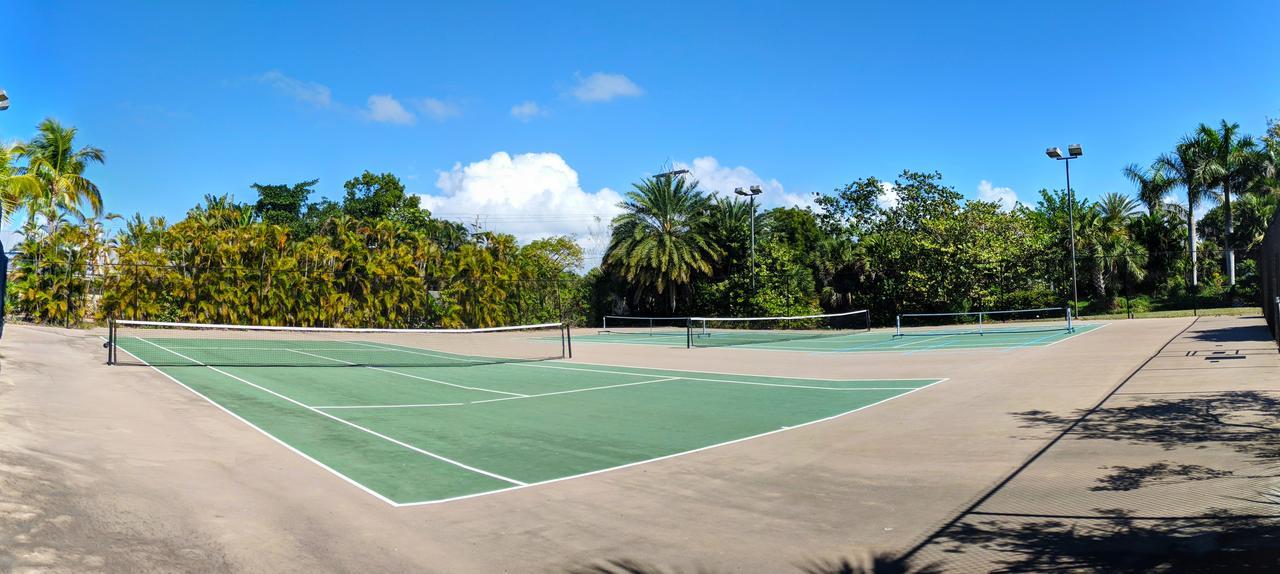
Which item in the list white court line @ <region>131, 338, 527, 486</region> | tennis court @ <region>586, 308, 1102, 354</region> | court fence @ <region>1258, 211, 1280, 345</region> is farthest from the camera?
tennis court @ <region>586, 308, 1102, 354</region>

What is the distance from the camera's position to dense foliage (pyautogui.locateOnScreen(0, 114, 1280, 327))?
3316cm

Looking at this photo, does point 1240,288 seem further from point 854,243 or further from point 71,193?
point 71,193

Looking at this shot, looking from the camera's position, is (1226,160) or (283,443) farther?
(1226,160)

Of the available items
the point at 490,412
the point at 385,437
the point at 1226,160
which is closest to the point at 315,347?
the point at 490,412

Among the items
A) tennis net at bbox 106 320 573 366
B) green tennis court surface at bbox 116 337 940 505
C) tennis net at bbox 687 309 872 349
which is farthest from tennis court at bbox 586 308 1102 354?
green tennis court surface at bbox 116 337 940 505

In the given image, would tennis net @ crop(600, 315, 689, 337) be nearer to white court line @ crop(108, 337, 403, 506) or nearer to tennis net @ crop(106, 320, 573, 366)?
tennis net @ crop(106, 320, 573, 366)

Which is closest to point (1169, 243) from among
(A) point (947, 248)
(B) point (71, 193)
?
(A) point (947, 248)

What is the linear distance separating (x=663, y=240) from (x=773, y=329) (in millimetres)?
8854

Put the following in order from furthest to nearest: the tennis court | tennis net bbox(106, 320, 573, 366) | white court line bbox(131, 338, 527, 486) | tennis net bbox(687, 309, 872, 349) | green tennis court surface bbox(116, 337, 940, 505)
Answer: tennis net bbox(687, 309, 872, 349), the tennis court, tennis net bbox(106, 320, 573, 366), green tennis court surface bbox(116, 337, 940, 505), white court line bbox(131, 338, 527, 486)

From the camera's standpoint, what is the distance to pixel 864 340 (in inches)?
1237

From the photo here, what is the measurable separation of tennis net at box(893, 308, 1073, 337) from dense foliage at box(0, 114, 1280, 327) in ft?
2.51

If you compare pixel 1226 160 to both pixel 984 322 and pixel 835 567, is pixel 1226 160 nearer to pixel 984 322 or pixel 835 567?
pixel 984 322

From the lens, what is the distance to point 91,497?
7.15m

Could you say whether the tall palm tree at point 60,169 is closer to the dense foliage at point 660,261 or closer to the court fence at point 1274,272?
the dense foliage at point 660,261
